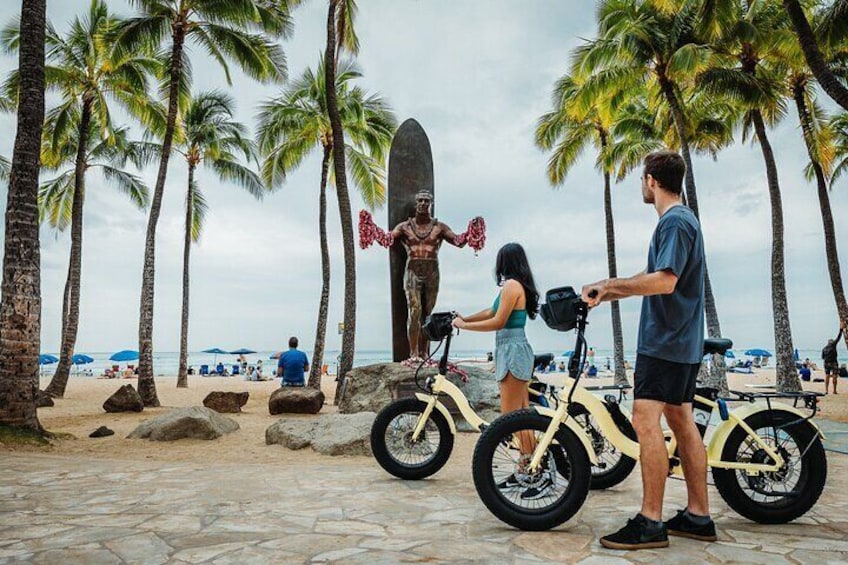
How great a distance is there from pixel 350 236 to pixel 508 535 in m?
12.2

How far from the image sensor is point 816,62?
33.0ft

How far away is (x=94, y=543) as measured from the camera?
298cm

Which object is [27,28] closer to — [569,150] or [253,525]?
[253,525]

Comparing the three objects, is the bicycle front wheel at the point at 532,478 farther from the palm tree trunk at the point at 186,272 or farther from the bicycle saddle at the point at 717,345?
the palm tree trunk at the point at 186,272

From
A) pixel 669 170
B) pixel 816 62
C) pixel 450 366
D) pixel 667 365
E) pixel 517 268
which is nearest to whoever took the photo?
pixel 667 365

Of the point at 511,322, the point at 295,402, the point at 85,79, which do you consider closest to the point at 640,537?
the point at 511,322

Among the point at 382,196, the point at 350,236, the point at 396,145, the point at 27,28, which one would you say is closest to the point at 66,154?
the point at 382,196

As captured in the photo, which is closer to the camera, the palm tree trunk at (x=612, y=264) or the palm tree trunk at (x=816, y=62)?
the palm tree trunk at (x=816, y=62)

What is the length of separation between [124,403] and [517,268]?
38.2ft

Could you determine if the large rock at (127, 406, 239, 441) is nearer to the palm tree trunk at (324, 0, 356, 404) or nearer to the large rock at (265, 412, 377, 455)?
the large rock at (265, 412, 377, 455)

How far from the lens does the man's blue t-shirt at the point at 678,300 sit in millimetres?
2947

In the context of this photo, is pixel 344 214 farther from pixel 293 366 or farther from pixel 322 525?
pixel 322 525

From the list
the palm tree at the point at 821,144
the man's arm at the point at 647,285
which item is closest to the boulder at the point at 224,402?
the man's arm at the point at 647,285

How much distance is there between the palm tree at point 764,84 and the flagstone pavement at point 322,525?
1255 centimetres
